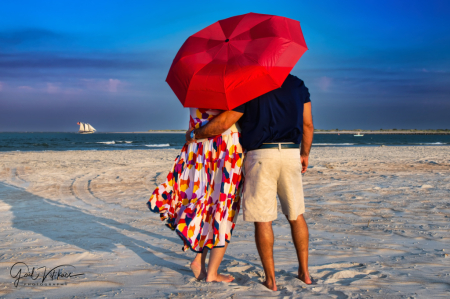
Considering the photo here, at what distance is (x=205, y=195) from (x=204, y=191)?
3 centimetres

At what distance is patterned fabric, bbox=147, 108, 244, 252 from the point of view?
2453 mm

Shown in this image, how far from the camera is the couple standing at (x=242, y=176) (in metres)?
2.32

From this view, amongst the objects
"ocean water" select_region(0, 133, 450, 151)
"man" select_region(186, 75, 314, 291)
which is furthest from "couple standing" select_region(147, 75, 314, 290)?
"ocean water" select_region(0, 133, 450, 151)

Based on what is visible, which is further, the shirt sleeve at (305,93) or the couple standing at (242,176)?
the shirt sleeve at (305,93)

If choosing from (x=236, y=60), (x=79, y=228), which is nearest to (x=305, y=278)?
(x=236, y=60)

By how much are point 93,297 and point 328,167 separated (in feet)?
28.0

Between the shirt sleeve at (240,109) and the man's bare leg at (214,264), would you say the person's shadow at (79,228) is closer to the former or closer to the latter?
the man's bare leg at (214,264)

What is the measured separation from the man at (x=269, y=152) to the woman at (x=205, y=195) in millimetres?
107

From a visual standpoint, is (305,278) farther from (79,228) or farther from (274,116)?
(79,228)

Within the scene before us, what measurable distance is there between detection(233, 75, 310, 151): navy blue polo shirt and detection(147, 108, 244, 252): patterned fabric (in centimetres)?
18

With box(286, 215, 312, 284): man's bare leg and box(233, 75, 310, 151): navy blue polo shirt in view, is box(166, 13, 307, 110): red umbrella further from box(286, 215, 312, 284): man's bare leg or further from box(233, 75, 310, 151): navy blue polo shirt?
box(286, 215, 312, 284): man's bare leg

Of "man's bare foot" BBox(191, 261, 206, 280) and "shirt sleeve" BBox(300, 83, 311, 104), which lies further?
"man's bare foot" BBox(191, 261, 206, 280)

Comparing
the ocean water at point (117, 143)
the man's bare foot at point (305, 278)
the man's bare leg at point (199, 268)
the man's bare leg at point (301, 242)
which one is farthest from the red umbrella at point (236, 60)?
the ocean water at point (117, 143)

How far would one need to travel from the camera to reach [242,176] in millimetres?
2527
